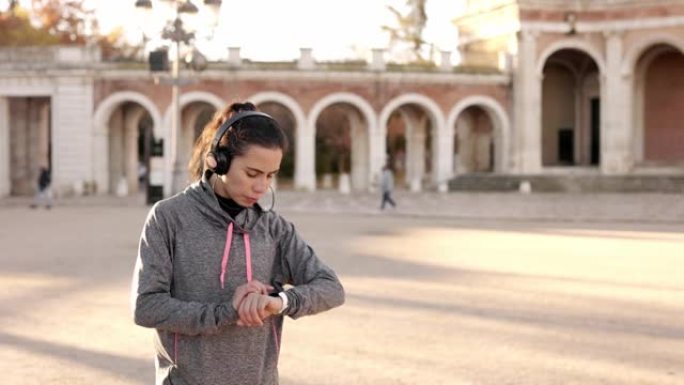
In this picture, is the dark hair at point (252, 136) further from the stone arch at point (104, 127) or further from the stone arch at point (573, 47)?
the stone arch at point (573, 47)

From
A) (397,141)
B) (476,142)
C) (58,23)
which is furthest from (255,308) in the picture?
(397,141)

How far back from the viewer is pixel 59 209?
27.8m

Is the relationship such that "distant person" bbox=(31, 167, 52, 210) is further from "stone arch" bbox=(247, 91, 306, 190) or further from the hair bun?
the hair bun

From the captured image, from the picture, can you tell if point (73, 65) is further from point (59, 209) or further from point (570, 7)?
point (570, 7)

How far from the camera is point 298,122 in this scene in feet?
117

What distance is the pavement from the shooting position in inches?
971

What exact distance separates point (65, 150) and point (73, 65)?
3.11 meters

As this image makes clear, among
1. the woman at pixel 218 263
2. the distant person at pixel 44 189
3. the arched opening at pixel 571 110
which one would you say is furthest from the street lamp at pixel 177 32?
the arched opening at pixel 571 110

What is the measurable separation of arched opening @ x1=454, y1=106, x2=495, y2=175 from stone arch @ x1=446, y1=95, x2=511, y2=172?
2.96 m

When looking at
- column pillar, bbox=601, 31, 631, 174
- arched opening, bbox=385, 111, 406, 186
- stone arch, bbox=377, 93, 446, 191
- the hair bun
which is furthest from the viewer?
arched opening, bbox=385, 111, 406, 186

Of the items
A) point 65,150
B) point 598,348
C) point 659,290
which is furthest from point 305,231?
point 65,150

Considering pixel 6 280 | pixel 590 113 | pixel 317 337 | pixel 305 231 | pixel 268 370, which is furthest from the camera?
pixel 590 113

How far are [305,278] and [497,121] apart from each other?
35.2 m

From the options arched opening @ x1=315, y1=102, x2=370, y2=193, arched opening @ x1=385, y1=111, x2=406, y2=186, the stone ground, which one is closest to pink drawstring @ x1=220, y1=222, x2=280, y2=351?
the stone ground
